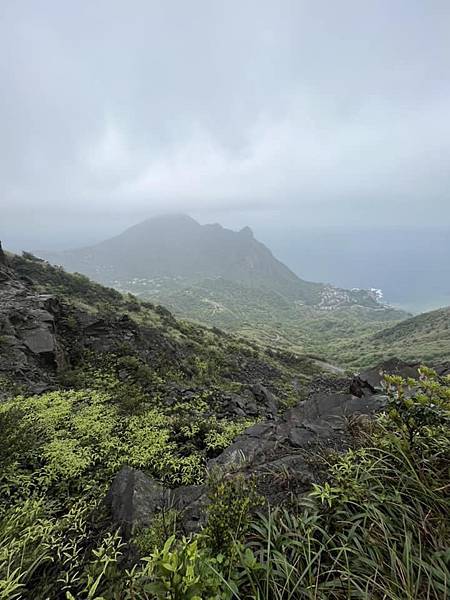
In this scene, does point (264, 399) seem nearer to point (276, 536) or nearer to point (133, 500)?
point (133, 500)

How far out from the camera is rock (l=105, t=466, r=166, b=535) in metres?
3.45

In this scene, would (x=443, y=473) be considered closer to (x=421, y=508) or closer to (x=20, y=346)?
(x=421, y=508)

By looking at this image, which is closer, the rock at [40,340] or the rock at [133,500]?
the rock at [133,500]

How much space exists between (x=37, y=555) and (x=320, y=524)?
101 inches

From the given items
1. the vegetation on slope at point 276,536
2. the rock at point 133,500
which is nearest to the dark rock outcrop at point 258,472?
the rock at point 133,500

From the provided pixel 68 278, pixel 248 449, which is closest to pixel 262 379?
pixel 248 449

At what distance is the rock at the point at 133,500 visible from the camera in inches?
136

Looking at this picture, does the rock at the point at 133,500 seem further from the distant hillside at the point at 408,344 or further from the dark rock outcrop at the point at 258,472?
the distant hillside at the point at 408,344

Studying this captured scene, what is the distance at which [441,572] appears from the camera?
2.01 meters

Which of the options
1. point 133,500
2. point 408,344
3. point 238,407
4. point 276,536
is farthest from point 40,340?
point 408,344

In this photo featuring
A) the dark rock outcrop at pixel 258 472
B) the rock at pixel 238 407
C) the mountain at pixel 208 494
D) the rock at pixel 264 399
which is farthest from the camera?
the rock at pixel 264 399

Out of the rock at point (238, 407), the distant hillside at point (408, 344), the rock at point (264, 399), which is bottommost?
the distant hillside at point (408, 344)

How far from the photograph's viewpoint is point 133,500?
3.71m

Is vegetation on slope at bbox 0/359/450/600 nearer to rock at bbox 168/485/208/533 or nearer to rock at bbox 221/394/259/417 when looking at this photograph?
rock at bbox 168/485/208/533
